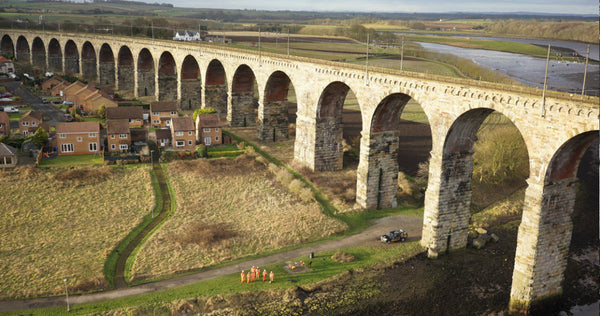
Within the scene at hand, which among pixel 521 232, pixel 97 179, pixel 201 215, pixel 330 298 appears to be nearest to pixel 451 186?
pixel 521 232

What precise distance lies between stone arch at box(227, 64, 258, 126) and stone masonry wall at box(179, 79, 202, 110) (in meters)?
15.0

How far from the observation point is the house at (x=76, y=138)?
61.3 m

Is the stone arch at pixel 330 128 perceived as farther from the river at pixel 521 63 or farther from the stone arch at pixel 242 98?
the stone arch at pixel 242 98

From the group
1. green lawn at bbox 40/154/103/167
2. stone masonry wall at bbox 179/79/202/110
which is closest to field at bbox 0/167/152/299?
green lawn at bbox 40/154/103/167

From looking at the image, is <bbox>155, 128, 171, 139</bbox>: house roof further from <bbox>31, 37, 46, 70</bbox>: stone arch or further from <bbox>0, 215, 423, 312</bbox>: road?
<bbox>31, 37, 46, 70</bbox>: stone arch

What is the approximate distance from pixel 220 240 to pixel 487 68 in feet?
97.9

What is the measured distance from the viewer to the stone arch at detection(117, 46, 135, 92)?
10972cm

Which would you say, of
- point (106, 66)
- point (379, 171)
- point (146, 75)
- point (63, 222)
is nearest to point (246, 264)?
point (379, 171)

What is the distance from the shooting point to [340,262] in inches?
1544

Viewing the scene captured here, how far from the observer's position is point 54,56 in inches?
5428

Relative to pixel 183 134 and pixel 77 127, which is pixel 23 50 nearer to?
pixel 77 127

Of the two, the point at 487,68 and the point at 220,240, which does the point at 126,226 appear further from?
the point at 487,68

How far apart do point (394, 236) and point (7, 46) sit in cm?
15385

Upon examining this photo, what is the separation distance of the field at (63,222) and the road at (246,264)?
3.37 ft
